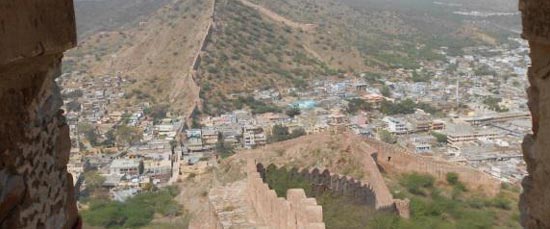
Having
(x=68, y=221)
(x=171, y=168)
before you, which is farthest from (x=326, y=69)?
(x=68, y=221)

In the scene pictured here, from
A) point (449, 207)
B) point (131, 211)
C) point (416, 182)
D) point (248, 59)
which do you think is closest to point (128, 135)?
point (248, 59)

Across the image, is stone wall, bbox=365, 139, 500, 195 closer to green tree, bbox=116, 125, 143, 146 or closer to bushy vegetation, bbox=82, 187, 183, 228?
bushy vegetation, bbox=82, 187, 183, 228

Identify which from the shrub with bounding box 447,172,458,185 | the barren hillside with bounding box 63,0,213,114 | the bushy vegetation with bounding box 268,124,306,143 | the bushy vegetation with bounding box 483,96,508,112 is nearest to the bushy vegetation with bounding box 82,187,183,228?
the shrub with bounding box 447,172,458,185

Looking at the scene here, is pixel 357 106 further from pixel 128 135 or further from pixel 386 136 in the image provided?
pixel 128 135

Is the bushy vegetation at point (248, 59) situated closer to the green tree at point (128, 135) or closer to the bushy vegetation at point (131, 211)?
the green tree at point (128, 135)

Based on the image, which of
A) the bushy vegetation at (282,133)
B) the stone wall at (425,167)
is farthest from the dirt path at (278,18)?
the stone wall at (425,167)

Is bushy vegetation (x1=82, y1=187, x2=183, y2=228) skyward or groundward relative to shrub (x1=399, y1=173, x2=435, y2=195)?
groundward

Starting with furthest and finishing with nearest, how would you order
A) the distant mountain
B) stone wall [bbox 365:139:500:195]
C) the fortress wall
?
the distant mountain → stone wall [bbox 365:139:500:195] → the fortress wall
